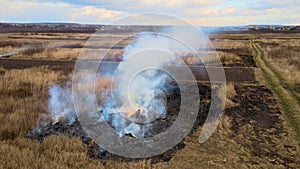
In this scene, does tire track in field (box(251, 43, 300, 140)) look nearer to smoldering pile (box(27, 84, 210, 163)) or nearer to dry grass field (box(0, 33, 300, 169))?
dry grass field (box(0, 33, 300, 169))

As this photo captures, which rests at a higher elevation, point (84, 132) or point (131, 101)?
point (131, 101)

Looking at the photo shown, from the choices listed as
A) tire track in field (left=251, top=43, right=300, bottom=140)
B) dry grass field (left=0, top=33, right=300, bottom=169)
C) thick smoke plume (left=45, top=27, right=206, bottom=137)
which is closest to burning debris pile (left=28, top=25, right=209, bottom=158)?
thick smoke plume (left=45, top=27, right=206, bottom=137)

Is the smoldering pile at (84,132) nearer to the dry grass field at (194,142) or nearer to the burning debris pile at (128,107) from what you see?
the burning debris pile at (128,107)

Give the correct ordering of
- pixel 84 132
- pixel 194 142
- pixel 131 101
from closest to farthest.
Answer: pixel 194 142
pixel 84 132
pixel 131 101

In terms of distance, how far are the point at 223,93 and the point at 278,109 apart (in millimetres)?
2794

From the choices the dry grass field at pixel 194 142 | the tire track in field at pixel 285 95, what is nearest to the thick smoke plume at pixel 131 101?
the dry grass field at pixel 194 142

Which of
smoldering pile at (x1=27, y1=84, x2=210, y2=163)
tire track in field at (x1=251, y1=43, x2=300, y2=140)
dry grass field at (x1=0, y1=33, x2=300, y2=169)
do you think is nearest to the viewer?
dry grass field at (x1=0, y1=33, x2=300, y2=169)

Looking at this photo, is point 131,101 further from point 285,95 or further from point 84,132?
point 285,95

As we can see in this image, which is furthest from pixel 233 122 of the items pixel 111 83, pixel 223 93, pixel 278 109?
pixel 111 83

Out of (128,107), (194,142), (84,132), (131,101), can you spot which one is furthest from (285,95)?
(84,132)

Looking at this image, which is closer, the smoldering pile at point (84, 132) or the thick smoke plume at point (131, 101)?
the smoldering pile at point (84, 132)

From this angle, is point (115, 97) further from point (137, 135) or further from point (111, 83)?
point (137, 135)

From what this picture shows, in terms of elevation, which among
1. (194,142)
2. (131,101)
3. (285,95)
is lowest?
(194,142)

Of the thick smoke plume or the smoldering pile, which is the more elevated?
the thick smoke plume
